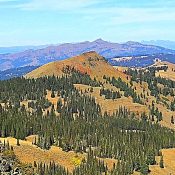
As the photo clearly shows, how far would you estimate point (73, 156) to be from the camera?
656ft

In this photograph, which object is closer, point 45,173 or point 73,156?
A: point 45,173

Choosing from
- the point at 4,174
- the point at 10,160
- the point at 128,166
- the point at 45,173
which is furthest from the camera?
the point at 128,166

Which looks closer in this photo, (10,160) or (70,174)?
(10,160)

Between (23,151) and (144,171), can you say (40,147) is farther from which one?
(144,171)

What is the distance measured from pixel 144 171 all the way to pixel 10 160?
7180cm

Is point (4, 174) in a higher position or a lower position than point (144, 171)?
higher

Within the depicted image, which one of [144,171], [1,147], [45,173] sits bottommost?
[144,171]

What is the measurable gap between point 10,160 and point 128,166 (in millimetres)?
65367

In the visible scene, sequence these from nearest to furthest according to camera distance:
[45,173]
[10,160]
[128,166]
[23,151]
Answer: [10,160]
[45,173]
[23,151]
[128,166]

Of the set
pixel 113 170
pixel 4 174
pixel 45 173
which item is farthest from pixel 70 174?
pixel 4 174

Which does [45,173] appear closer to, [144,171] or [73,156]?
[73,156]

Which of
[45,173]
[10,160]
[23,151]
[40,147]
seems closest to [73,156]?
[40,147]

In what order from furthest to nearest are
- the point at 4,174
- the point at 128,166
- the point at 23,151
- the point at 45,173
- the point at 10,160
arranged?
1. the point at 128,166
2. the point at 23,151
3. the point at 45,173
4. the point at 10,160
5. the point at 4,174

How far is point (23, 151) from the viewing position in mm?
179625
